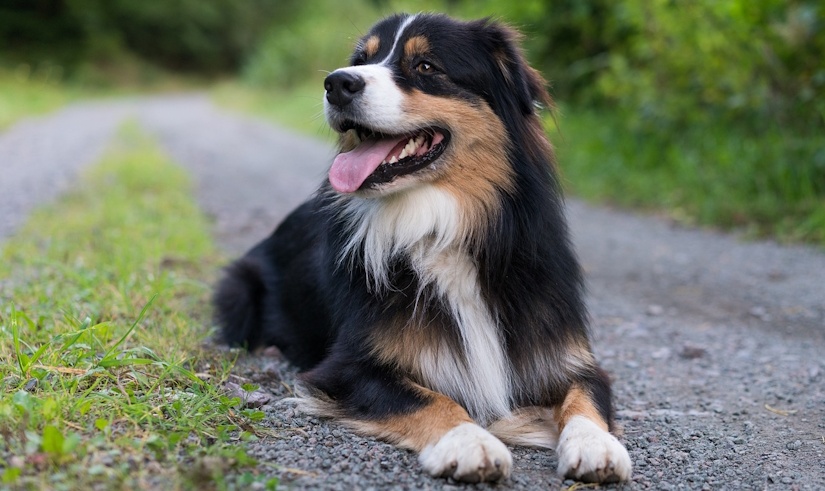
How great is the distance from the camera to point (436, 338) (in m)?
3.00

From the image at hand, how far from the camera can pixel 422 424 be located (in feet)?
8.80

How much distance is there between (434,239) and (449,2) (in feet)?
44.3

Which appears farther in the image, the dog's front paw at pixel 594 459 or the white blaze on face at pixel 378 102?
the white blaze on face at pixel 378 102

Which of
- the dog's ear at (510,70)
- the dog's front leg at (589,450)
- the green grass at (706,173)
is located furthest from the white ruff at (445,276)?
the green grass at (706,173)

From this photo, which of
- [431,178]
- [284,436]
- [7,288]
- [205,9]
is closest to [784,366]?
[431,178]

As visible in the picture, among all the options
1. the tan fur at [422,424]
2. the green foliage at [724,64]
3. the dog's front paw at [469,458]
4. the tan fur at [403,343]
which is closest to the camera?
the dog's front paw at [469,458]

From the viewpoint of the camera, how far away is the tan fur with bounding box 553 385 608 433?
9.36 feet

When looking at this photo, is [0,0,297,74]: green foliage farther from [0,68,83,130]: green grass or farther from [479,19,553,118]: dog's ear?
[479,19,553,118]: dog's ear

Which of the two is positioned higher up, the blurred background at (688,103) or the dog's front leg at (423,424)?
the blurred background at (688,103)

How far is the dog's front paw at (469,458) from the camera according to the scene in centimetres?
241

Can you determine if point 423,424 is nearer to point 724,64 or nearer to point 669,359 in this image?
point 669,359

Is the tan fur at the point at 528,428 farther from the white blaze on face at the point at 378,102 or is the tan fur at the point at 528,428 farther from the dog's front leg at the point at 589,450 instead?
the white blaze on face at the point at 378,102

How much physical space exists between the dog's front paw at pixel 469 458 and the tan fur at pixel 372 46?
1.76m

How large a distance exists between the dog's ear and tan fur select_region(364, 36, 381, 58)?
47cm
